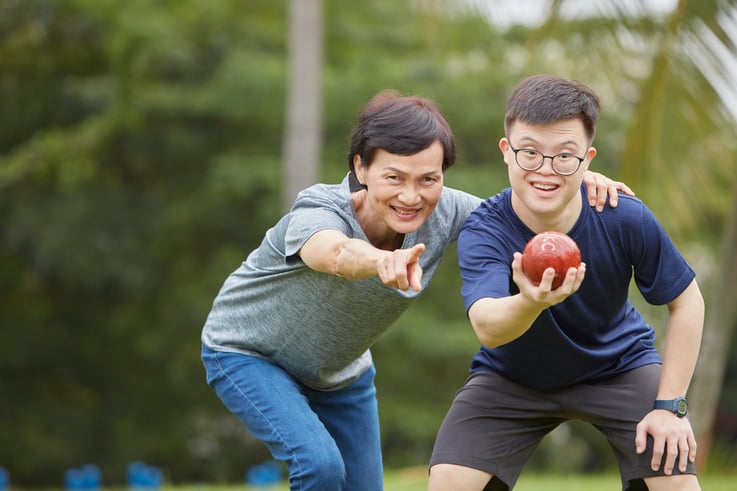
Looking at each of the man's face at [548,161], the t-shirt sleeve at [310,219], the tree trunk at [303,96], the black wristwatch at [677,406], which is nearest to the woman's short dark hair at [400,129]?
the t-shirt sleeve at [310,219]

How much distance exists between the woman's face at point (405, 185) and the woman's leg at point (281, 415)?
0.87 meters

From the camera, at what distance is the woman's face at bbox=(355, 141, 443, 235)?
165 inches

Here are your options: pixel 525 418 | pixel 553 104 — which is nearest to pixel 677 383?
pixel 525 418

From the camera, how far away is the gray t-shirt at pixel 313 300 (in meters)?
4.41

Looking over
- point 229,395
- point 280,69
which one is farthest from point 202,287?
point 229,395

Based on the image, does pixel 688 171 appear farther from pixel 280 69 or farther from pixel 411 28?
pixel 411 28

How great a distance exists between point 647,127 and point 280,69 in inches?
360

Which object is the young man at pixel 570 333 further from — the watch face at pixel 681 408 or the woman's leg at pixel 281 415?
the woman's leg at pixel 281 415

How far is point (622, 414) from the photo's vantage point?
4.38m

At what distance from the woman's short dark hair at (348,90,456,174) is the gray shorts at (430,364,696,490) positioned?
0.97 meters

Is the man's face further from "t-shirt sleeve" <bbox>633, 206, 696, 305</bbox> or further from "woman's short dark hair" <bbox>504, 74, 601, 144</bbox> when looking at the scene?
"t-shirt sleeve" <bbox>633, 206, 696, 305</bbox>

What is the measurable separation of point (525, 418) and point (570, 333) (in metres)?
0.41

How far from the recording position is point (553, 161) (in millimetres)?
4012

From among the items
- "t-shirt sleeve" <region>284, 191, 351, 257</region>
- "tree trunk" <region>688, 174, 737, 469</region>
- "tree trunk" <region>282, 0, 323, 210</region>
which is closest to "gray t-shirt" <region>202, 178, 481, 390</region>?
"t-shirt sleeve" <region>284, 191, 351, 257</region>
